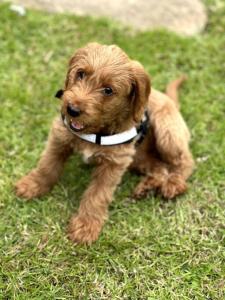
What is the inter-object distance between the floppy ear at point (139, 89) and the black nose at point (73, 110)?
618mm

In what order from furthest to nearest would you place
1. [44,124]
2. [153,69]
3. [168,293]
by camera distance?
[153,69] → [44,124] → [168,293]

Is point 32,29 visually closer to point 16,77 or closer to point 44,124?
point 16,77

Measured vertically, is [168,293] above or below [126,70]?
below

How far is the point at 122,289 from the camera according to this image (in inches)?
183

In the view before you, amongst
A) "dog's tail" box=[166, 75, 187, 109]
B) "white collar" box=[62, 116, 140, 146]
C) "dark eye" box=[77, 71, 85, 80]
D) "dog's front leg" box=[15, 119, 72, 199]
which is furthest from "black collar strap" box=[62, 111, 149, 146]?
"dog's tail" box=[166, 75, 187, 109]

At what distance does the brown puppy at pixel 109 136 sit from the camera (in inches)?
176

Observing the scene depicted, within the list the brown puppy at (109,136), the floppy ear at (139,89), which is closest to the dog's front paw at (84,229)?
the brown puppy at (109,136)

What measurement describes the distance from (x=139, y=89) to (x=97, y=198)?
43.3 inches

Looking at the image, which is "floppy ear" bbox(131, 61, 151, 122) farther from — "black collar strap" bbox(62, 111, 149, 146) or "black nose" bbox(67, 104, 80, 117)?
"black nose" bbox(67, 104, 80, 117)

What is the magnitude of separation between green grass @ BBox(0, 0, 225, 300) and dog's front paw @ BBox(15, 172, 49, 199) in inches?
3.1

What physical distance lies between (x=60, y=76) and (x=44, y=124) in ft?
3.10

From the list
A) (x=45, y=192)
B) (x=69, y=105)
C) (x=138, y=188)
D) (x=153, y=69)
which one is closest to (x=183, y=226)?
(x=138, y=188)

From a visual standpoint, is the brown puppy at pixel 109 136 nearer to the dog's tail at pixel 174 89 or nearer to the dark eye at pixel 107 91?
the dark eye at pixel 107 91

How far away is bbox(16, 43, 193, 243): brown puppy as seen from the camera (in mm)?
4469
